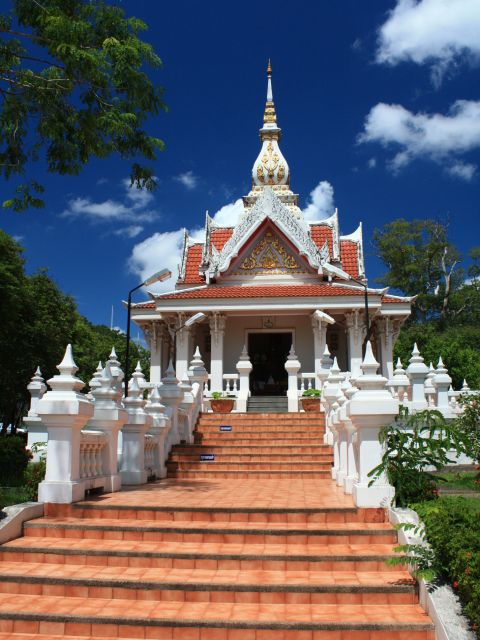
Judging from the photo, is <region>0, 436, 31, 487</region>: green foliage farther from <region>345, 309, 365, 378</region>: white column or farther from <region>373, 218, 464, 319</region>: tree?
<region>373, 218, 464, 319</region>: tree

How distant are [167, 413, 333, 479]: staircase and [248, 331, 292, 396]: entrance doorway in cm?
781

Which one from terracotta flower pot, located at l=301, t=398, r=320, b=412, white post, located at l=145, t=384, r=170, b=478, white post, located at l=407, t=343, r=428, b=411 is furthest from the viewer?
terracotta flower pot, located at l=301, t=398, r=320, b=412

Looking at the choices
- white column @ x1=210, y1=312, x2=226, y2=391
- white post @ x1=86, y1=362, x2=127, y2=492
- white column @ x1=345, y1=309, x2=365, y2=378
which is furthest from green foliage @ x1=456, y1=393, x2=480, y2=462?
white column @ x1=210, y1=312, x2=226, y2=391

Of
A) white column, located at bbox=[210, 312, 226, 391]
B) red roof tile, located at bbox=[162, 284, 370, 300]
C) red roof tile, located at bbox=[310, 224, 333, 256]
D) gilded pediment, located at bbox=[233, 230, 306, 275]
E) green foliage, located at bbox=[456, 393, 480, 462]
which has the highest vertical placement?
red roof tile, located at bbox=[310, 224, 333, 256]

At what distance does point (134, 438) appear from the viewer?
9.43m

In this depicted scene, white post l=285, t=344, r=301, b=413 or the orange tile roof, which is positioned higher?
the orange tile roof

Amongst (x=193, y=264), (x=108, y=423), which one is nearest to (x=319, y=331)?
(x=193, y=264)

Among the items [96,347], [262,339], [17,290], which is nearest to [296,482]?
[262,339]

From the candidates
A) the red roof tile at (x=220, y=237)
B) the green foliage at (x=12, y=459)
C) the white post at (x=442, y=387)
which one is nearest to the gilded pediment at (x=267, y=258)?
the red roof tile at (x=220, y=237)

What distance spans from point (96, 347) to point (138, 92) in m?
33.5

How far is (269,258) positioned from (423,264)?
22.3m

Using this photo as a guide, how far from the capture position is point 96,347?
4178 centimetres

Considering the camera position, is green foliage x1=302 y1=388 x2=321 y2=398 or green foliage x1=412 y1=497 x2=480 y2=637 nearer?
green foliage x1=412 y1=497 x2=480 y2=637

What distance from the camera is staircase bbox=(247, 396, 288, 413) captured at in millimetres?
16984
